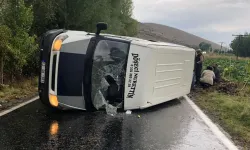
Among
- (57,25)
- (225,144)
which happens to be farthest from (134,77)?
(57,25)

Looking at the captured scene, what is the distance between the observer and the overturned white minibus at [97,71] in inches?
304

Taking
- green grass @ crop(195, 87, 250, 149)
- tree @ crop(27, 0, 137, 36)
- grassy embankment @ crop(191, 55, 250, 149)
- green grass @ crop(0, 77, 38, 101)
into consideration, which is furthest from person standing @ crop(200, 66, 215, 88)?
tree @ crop(27, 0, 137, 36)

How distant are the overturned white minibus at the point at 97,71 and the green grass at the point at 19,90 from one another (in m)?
3.29

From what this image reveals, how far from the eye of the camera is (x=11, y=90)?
1162 cm

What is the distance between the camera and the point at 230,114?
31.9 feet

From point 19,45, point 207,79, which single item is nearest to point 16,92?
point 19,45

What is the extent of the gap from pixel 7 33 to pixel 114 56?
491 centimetres

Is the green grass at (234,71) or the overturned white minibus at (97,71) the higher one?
the overturned white minibus at (97,71)

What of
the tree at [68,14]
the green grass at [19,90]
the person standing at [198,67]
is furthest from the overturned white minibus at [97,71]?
the tree at [68,14]

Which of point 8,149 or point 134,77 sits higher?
point 134,77

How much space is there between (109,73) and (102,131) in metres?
1.95

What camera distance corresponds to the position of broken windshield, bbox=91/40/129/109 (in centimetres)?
818

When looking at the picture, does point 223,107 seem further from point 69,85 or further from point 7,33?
point 7,33

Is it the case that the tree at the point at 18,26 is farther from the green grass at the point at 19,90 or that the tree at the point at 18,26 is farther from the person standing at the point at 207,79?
the person standing at the point at 207,79
